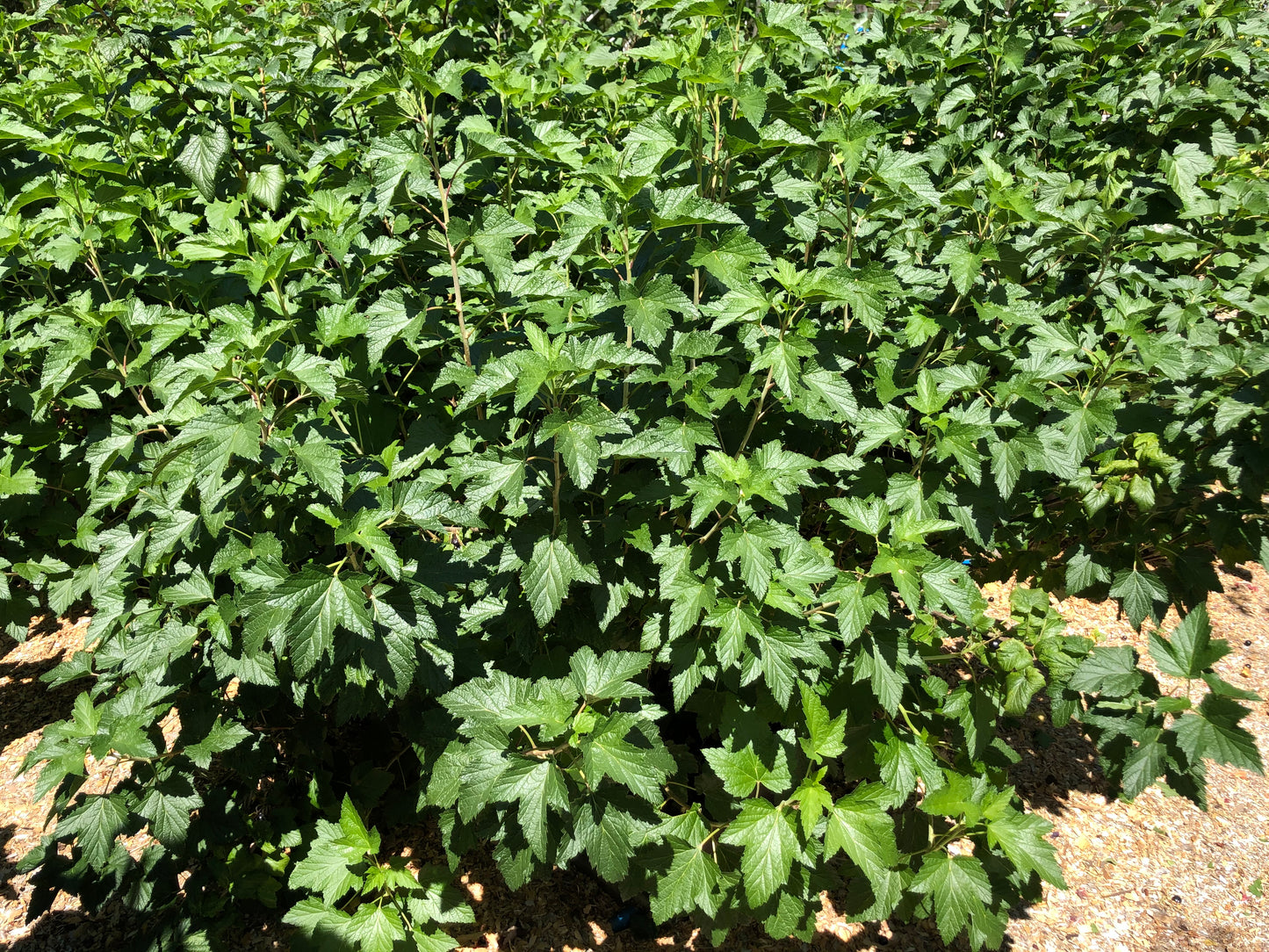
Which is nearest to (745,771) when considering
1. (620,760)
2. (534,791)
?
(620,760)

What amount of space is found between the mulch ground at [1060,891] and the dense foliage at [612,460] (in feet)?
1.41

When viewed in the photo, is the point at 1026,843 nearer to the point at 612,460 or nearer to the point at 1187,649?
the point at 1187,649

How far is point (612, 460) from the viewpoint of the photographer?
2.35 m

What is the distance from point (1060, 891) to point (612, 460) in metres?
2.60

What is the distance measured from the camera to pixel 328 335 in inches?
84.4

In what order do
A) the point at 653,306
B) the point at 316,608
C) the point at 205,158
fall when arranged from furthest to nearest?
the point at 205,158 → the point at 653,306 → the point at 316,608

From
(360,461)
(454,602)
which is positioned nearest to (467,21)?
(360,461)

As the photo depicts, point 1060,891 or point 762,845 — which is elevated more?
point 762,845

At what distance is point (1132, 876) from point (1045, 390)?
6.98 ft

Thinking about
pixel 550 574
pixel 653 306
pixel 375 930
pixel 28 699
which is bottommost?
pixel 28 699

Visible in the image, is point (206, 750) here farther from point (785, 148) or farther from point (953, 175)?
point (953, 175)

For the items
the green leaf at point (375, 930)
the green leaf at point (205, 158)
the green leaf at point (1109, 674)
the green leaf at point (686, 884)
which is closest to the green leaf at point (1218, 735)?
the green leaf at point (1109, 674)

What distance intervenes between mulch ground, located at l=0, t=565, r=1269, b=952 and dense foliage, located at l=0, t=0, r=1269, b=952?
0.43 metres

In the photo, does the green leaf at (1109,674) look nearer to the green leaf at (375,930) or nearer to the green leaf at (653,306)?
the green leaf at (653,306)
